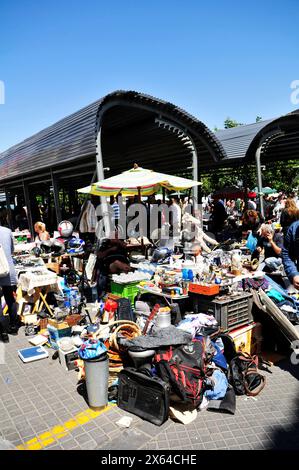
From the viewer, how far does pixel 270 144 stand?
1517cm

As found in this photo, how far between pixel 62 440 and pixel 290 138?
1417cm

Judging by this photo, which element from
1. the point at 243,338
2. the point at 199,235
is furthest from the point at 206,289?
the point at 199,235

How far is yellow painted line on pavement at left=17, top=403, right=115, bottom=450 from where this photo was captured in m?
3.28

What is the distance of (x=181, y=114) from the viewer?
11336mm

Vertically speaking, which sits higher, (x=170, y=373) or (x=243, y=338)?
(x=170, y=373)

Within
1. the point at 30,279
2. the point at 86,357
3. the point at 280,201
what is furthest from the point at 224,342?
the point at 280,201

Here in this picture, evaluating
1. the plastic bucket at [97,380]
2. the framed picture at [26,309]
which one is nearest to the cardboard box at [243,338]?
the plastic bucket at [97,380]

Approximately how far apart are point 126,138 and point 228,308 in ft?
35.0

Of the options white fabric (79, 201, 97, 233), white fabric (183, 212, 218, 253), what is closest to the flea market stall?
white fabric (183, 212, 218, 253)

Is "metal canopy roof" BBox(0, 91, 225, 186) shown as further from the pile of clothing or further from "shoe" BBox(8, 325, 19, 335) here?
the pile of clothing

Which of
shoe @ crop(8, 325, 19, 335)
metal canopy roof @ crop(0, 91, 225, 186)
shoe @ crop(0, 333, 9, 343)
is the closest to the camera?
shoe @ crop(0, 333, 9, 343)

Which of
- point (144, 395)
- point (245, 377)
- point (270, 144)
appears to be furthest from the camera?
point (270, 144)

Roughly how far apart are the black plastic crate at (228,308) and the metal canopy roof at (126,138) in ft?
17.7

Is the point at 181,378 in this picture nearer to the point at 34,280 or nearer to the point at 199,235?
the point at 34,280
